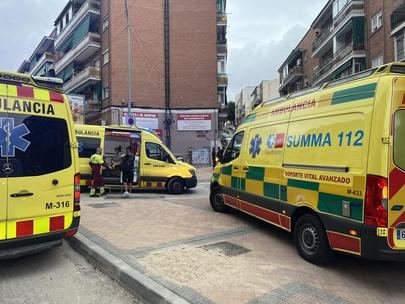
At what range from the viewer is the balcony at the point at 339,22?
28500 mm

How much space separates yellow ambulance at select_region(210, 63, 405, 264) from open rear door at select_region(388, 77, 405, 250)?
0.04 feet

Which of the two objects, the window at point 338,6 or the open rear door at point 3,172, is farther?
the window at point 338,6

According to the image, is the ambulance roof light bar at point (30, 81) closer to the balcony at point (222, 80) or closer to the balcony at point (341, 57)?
the balcony at point (341, 57)

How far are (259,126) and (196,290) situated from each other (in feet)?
12.4

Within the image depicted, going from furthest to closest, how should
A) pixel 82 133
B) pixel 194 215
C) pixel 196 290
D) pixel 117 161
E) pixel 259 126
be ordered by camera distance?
pixel 117 161 → pixel 82 133 → pixel 194 215 → pixel 259 126 → pixel 196 290

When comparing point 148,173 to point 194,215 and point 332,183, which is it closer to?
point 194,215

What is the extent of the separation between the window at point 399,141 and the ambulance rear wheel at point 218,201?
490cm

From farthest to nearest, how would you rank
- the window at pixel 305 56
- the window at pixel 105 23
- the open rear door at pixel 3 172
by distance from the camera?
the window at pixel 305 56 → the window at pixel 105 23 → the open rear door at pixel 3 172

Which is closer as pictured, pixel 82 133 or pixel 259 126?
pixel 259 126

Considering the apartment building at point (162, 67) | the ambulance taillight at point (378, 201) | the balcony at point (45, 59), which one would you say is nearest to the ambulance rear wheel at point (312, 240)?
the ambulance taillight at point (378, 201)

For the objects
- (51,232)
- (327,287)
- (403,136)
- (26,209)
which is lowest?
(327,287)

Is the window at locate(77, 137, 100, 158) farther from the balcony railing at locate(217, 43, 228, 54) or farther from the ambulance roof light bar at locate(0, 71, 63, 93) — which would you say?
the balcony railing at locate(217, 43, 228, 54)

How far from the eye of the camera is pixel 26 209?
4.70m

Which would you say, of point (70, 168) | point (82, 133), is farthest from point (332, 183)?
point (82, 133)
